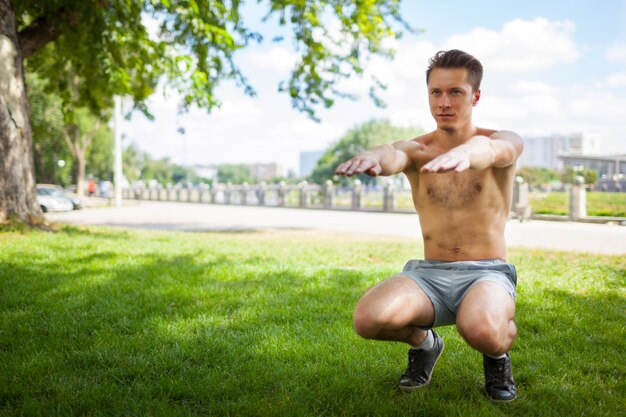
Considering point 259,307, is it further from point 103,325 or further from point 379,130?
point 379,130

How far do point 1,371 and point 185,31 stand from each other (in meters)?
10.6

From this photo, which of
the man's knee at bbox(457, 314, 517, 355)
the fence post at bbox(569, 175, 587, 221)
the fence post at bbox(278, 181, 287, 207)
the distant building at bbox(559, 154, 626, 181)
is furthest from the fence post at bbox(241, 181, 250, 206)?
the man's knee at bbox(457, 314, 517, 355)

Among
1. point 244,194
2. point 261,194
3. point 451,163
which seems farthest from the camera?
point 244,194

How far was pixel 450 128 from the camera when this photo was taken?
3199 millimetres

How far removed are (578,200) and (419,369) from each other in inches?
823

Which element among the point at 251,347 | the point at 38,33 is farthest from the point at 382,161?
the point at 38,33

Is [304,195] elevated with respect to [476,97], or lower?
lower

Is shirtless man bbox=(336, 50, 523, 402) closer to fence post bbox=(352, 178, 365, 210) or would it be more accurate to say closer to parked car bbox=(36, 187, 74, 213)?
fence post bbox=(352, 178, 365, 210)

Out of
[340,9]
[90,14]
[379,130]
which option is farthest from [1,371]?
[379,130]

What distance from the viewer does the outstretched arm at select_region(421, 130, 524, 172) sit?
234 cm

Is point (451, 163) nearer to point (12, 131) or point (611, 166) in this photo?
point (12, 131)

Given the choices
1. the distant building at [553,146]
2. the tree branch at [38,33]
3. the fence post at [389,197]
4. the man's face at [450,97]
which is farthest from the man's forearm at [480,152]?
the distant building at [553,146]

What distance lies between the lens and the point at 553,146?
144875mm

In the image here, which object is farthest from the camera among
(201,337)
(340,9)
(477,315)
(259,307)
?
(340,9)
